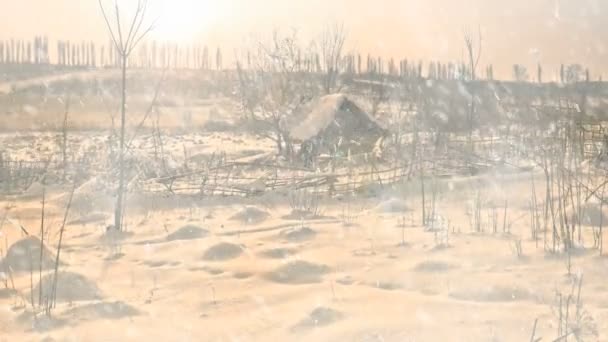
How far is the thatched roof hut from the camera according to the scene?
13.7 meters

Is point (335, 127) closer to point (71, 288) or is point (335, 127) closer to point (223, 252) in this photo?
point (223, 252)

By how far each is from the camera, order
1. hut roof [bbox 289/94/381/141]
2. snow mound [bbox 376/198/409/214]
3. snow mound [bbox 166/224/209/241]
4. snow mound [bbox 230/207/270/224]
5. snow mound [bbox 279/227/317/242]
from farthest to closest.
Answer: hut roof [bbox 289/94/381/141]
snow mound [bbox 376/198/409/214]
snow mound [bbox 230/207/270/224]
snow mound [bbox 166/224/209/241]
snow mound [bbox 279/227/317/242]

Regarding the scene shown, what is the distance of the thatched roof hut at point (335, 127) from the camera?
1367 centimetres

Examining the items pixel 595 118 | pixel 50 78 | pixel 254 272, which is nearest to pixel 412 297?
pixel 254 272

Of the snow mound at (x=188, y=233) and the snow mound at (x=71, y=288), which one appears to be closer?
the snow mound at (x=71, y=288)

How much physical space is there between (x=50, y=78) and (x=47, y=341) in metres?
51.0

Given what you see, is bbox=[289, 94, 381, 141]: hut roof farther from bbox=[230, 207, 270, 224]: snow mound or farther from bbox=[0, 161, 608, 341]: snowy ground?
bbox=[0, 161, 608, 341]: snowy ground

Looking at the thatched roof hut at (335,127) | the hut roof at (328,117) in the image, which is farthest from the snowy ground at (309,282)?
the hut roof at (328,117)

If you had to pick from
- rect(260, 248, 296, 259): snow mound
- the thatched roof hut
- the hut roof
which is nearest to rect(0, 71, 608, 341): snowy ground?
rect(260, 248, 296, 259): snow mound

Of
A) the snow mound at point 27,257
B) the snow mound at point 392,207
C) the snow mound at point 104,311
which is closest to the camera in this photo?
the snow mound at point 104,311

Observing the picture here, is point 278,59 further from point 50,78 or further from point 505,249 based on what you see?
point 50,78

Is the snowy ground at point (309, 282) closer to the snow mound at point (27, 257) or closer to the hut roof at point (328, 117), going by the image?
the snow mound at point (27, 257)

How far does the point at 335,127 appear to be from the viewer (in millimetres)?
14555

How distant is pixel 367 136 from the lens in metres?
15.3
